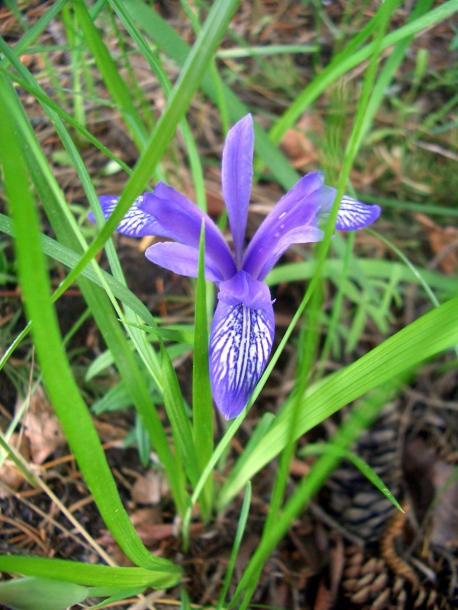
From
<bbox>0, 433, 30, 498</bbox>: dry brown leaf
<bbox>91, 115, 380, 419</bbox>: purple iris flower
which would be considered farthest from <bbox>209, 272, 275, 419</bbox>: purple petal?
<bbox>0, 433, 30, 498</bbox>: dry brown leaf

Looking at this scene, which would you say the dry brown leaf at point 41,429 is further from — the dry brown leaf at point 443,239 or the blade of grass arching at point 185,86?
the dry brown leaf at point 443,239

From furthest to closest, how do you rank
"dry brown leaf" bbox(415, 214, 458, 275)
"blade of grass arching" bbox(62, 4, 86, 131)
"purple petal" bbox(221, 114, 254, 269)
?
"dry brown leaf" bbox(415, 214, 458, 275) < "blade of grass arching" bbox(62, 4, 86, 131) < "purple petal" bbox(221, 114, 254, 269)

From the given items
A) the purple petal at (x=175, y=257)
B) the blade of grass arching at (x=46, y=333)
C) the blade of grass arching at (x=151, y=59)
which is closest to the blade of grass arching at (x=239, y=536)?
the blade of grass arching at (x=46, y=333)

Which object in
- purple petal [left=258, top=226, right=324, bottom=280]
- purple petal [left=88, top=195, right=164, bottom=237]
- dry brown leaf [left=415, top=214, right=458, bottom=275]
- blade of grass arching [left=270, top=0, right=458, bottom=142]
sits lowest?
purple petal [left=258, top=226, right=324, bottom=280]

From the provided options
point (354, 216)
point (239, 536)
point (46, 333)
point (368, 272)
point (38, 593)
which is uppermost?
point (368, 272)

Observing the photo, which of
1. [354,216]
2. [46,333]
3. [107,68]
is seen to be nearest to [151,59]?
[107,68]

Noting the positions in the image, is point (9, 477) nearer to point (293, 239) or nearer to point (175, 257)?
point (175, 257)

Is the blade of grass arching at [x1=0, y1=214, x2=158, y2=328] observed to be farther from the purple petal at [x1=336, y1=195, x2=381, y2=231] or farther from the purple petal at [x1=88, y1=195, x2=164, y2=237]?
the purple petal at [x1=336, y1=195, x2=381, y2=231]

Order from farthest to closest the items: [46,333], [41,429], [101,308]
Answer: [41,429] < [101,308] < [46,333]

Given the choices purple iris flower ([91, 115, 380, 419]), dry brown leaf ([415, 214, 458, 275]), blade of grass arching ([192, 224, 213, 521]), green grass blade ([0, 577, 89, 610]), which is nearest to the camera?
green grass blade ([0, 577, 89, 610])

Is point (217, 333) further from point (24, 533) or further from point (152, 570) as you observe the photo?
point (24, 533)
